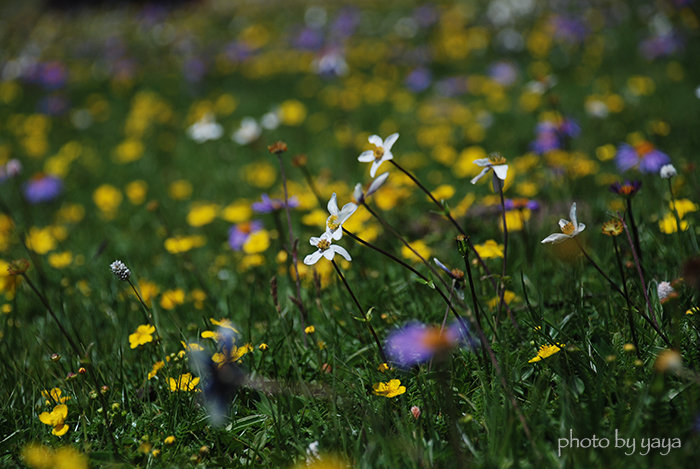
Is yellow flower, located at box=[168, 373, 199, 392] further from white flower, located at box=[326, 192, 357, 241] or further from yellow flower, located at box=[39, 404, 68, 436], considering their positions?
white flower, located at box=[326, 192, 357, 241]

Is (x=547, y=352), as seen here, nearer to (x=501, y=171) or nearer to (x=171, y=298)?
(x=501, y=171)

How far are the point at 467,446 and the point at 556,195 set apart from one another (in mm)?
1706

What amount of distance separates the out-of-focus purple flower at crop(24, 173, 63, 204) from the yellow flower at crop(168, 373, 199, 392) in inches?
102

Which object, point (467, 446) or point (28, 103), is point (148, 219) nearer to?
point (467, 446)

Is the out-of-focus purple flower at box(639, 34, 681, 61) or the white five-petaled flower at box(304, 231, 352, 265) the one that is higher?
the white five-petaled flower at box(304, 231, 352, 265)

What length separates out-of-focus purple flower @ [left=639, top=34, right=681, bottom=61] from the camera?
4.72 meters

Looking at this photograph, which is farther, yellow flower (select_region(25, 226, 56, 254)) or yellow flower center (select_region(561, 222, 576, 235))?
yellow flower (select_region(25, 226, 56, 254))

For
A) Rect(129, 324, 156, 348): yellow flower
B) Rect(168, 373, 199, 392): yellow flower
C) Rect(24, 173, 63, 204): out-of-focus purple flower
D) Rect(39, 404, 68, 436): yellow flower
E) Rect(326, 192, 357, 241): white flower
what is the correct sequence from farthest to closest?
Rect(24, 173, 63, 204): out-of-focus purple flower → Rect(129, 324, 156, 348): yellow flower → Rect(168, 373, 199, 392): yellow flower → Rect(39, 404, 68, 436): yellow flower → Rect(326, 192, 357, 241): white flower

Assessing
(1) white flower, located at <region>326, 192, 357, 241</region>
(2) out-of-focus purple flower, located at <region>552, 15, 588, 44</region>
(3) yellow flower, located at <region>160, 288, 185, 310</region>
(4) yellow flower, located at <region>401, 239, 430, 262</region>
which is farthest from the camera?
(2) out-of-focus purple flower, located at <region>552, 15, 588, 44</region>

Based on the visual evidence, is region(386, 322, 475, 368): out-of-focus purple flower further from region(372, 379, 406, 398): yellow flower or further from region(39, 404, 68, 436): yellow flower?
region(39, 404, 68, 436): yellow flower

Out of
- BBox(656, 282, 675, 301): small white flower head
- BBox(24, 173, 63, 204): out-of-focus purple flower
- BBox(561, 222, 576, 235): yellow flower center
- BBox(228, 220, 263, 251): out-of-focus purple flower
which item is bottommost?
BBox(24, 173, 63, 204): out-of-focus purple flower

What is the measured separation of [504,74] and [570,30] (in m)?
1.28

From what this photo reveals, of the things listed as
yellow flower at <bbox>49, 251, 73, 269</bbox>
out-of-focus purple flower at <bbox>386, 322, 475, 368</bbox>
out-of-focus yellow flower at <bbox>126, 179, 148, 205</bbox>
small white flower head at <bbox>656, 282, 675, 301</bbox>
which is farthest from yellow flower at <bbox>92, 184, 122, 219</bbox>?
small white flower head at <bbox>656, 282, 675, 301</bbox>

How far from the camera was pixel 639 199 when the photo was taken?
7.97ft
